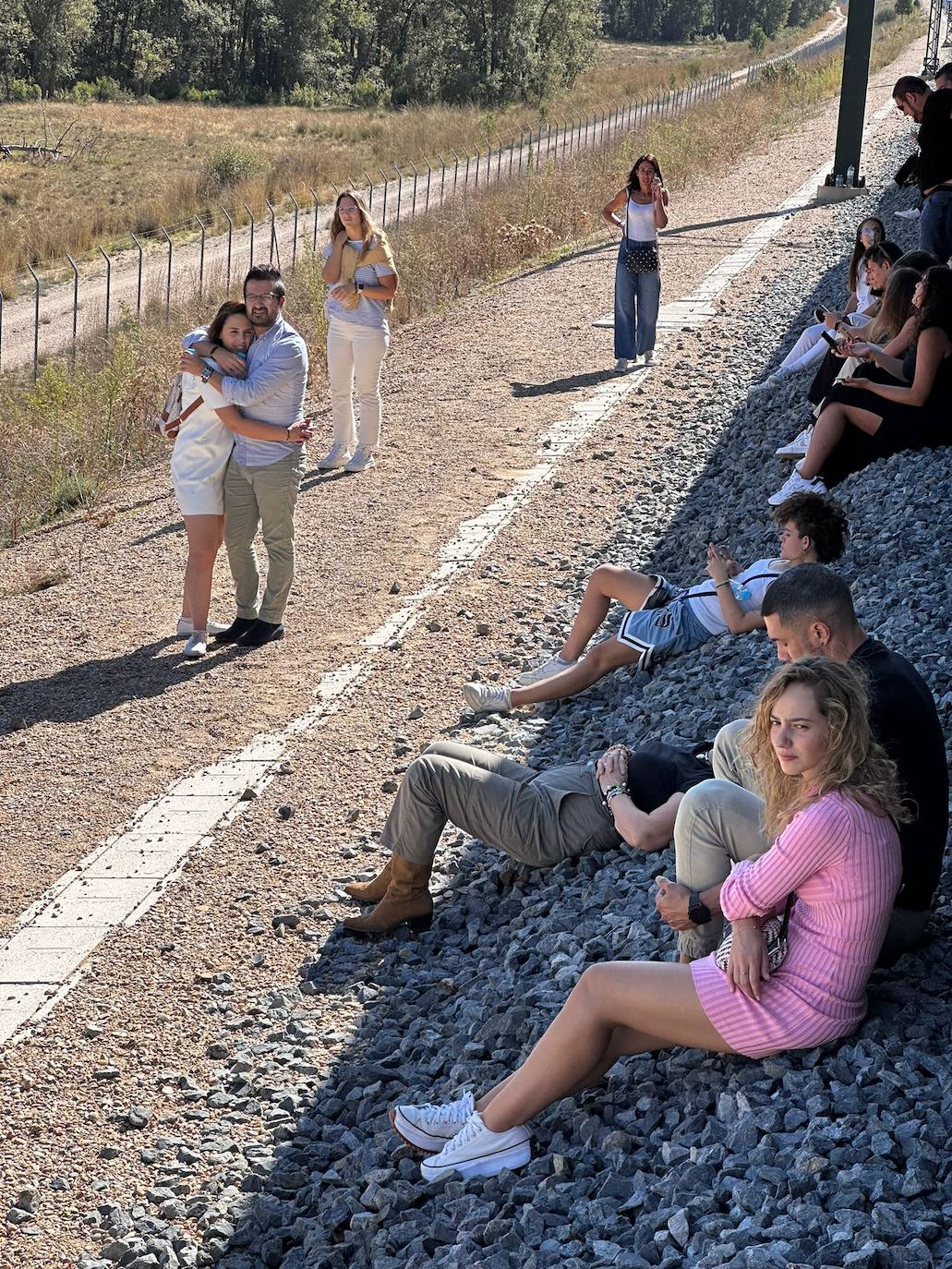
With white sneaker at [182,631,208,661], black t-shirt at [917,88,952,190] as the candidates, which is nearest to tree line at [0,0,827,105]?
black t-shirt at [917,88,952,190]

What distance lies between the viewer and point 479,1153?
143 inches

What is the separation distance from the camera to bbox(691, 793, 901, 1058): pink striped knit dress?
10.6ft

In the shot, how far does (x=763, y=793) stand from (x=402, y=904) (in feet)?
6.22

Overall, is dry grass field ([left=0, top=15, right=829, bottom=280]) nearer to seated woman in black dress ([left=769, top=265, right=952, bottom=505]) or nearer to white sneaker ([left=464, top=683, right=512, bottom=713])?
seated woman in black dress ([left=769, top=265, right=952, bottom=505])

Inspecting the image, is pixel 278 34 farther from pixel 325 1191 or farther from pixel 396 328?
pixel 325 1191

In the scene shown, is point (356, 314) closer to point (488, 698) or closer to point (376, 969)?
point (488, 698)

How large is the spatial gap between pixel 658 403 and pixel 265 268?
5811 millimetres

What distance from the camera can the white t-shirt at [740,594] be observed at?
20.0ft

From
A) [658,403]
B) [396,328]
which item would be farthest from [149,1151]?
[396,328]

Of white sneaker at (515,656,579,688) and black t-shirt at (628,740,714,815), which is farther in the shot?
white sneaker at (515,656,579,688)

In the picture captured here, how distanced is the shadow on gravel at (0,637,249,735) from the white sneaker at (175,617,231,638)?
12 centimetres

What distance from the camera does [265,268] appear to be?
6992 millimetres

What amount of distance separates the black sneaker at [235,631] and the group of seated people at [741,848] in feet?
9.08

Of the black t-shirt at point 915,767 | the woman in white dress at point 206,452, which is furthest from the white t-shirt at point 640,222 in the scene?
the black t-shirt at point 915,767
